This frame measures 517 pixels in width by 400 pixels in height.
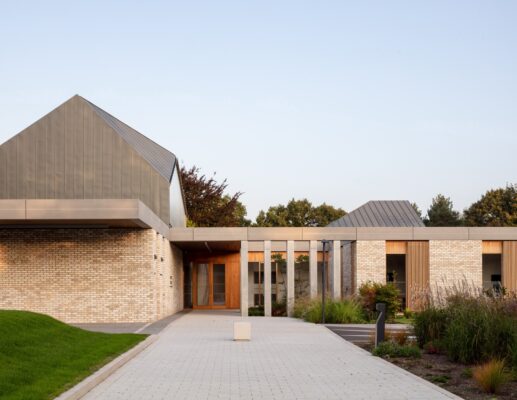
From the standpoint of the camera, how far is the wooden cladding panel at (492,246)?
1384 inches

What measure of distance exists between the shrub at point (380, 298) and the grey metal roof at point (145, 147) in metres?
9.74

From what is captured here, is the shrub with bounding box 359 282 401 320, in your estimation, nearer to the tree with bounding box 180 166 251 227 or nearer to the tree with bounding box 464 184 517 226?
the tree with bounding box 180 166 251 227

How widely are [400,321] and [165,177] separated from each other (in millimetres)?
11357

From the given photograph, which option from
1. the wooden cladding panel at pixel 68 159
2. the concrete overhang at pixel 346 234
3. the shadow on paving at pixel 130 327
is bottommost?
the shadow on paving at pixel 130 327

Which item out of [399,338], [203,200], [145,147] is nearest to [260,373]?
[399,338]

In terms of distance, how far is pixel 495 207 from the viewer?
79500 millimetres

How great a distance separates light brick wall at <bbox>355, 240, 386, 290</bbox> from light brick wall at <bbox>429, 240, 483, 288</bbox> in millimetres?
2140

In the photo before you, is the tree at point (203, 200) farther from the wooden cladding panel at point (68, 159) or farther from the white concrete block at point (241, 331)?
the white concrete block at point (241, 331)

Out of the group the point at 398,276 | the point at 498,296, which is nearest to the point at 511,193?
the point at 398,276

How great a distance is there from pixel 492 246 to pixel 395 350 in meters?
20.0

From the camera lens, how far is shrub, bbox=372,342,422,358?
53.1 ft

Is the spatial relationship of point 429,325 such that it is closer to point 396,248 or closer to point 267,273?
point 267,273

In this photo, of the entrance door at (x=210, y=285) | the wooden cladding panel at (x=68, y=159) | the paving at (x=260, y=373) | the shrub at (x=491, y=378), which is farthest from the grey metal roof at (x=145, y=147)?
the shrub at (x=491, y=378)

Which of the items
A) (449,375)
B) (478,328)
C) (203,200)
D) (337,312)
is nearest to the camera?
(449,375)
